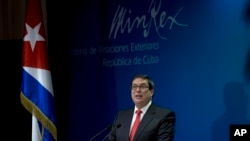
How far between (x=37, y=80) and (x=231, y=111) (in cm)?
207

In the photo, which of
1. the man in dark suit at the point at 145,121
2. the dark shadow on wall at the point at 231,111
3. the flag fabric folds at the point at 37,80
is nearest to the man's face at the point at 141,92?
the man in dark suit at the point at 145,121

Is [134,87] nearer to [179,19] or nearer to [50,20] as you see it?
[179,19]

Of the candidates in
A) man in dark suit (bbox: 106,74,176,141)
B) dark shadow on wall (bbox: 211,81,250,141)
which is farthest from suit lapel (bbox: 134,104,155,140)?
dark shadow on wall (bbox: 211,81,250,141)

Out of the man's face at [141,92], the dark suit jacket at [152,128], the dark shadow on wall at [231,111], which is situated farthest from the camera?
the dark shadow on wall at [231,111]

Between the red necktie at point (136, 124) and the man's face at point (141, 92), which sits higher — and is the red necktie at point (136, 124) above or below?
below

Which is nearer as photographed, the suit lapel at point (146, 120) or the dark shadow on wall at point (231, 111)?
the suit lapel at point (146, 120)

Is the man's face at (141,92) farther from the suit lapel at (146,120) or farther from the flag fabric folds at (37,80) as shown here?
the flag fabric folds at (37,80)

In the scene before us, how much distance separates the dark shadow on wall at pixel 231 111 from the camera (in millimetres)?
4488

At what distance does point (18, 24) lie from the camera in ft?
19.3

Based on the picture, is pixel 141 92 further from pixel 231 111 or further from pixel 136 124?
pixel 231 111

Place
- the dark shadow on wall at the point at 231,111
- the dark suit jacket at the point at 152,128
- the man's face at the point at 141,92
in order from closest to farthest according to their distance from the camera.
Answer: the dark suit jacket at the point at 152,128 → the man's face at the point at 141,92 → the dark shadow on wall at the point at 231,111

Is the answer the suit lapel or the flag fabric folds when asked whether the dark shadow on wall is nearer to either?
the suit lapel

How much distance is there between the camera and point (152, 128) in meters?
3.84

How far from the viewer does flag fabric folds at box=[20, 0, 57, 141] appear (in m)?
5.08
